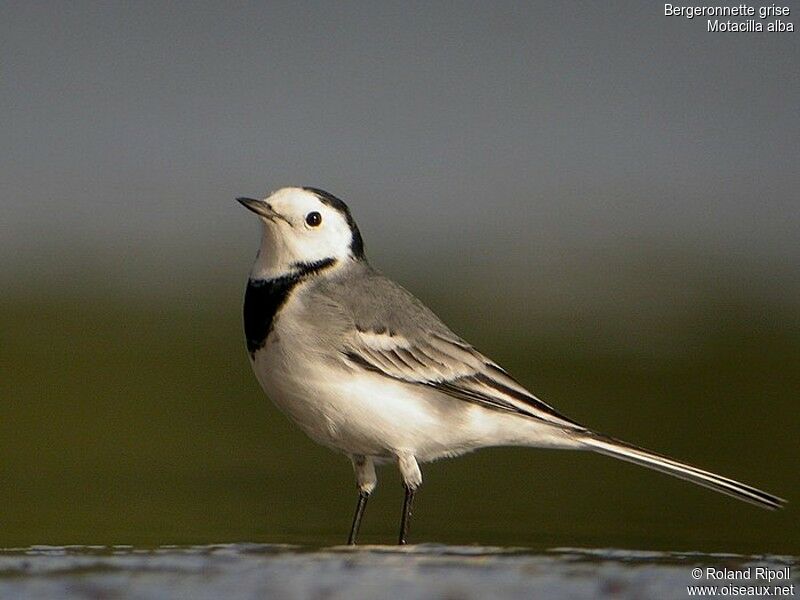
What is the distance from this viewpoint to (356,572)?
9.66m

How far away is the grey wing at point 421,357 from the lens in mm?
11164

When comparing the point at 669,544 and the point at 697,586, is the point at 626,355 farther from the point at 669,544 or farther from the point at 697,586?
the point at 697,586

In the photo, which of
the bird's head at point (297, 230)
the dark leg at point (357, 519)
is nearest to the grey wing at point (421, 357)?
the bird's head at point (297, 230)

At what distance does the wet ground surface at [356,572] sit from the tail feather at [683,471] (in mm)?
312

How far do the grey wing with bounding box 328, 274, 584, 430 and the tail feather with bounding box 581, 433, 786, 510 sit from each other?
6.1 inches

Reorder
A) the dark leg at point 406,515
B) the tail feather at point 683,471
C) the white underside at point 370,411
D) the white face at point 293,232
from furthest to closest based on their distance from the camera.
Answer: the white face at point 293,232
the dark leg at point 406,515
the white underside at point 370,411
the tail feather at point 683,471

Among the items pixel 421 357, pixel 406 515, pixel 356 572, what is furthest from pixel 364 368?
pixel 356 572

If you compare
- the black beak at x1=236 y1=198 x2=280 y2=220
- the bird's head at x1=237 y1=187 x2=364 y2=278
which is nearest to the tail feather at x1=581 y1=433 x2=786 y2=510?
the bird's head at x1=237 y1=187 x2=364 y2=278

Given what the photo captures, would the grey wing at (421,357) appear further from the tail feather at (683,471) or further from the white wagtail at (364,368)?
the tail feather at (683,471)

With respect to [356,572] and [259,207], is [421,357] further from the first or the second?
[356,572]

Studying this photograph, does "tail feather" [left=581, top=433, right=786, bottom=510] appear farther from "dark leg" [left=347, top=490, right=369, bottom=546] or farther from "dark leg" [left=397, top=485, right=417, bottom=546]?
"dark leg" [left=347, top=490, right=369, bottom=546]

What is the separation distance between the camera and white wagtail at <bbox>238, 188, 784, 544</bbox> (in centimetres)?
1098

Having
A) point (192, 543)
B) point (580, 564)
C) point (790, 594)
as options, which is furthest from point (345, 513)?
point (790, 594)

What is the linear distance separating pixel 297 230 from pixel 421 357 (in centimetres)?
101
